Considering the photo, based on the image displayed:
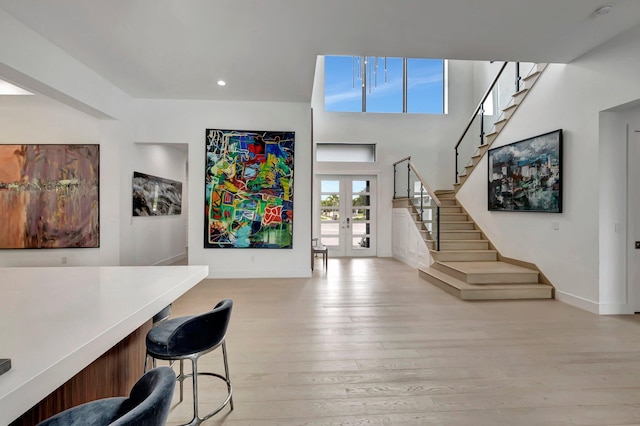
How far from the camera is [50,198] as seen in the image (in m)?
5.32

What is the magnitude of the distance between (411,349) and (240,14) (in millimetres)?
3731

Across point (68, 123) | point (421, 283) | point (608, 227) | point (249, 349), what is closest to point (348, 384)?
point (249, 349)

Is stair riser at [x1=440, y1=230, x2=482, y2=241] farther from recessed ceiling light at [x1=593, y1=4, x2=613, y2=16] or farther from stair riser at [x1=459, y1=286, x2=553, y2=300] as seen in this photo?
recessed ceiling light at [x1=593, y1=4, x2=613, y2=16]

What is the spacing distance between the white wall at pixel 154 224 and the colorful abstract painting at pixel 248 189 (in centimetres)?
137

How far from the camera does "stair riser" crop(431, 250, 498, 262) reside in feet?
18.8

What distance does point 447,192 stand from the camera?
7.90 meters

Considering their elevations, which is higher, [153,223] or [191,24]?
[191,24]

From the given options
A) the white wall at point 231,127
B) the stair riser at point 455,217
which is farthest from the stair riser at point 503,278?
the white wall at point 231,127

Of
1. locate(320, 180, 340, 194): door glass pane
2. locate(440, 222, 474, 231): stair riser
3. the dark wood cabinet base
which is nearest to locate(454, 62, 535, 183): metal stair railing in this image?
locate(440, 222, 474, 231): stair riser

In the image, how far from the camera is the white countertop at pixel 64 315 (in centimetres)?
83

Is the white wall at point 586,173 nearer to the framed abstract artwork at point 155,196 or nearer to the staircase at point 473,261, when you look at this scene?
the staircase at point 473,261

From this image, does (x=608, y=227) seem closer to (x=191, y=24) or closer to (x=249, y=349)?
(x=249, y=349)

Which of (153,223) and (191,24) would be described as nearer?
(191,24)

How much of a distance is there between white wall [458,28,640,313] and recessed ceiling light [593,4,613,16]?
2.35ft
